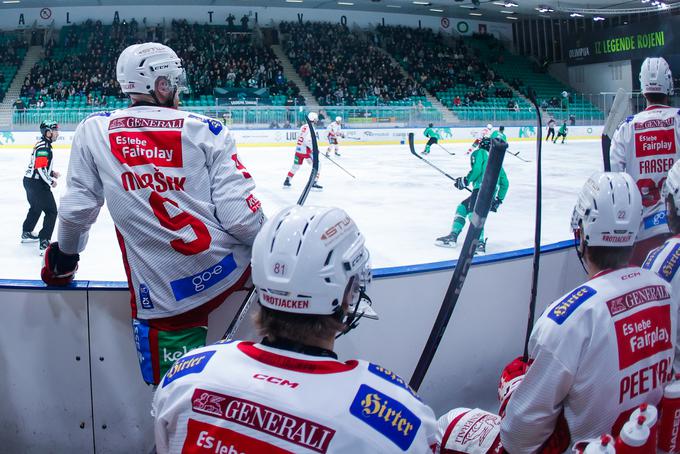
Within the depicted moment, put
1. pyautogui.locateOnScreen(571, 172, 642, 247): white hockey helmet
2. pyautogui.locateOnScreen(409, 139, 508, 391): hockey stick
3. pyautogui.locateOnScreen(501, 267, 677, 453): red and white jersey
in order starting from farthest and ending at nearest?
pyautogui.locateOnScreen(409, 139, 508, 391): hockey stick → pyautogui.locateOnScreen(571, 172, 642, 247): white hockey helmet → pyautogui.locateOnScreen(501, 267, 677, 453): red and white jersey

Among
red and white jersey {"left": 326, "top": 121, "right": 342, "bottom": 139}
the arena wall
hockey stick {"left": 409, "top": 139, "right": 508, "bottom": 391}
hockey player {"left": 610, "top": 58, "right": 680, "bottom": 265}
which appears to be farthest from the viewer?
the arena wall

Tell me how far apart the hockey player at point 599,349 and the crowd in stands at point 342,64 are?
22.3m

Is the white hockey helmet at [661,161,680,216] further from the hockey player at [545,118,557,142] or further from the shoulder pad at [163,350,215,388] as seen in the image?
the hockey player at [545,118,557,142]

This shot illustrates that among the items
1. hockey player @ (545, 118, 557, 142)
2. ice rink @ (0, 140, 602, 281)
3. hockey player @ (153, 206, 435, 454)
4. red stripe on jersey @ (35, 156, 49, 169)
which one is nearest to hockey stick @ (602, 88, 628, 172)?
ice rink @ (0, 140, 602, 281)

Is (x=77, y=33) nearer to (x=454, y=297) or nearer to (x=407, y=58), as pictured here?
(x=407, y=58)

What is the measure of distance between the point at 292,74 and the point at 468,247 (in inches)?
929

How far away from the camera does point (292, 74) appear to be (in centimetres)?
2486

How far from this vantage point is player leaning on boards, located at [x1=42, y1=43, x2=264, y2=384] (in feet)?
6.25

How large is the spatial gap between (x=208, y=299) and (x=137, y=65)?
0.72 m

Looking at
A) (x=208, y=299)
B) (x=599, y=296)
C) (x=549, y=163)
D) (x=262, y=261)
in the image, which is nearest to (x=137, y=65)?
(x=208, y=299)

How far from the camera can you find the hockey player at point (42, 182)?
6.02 m

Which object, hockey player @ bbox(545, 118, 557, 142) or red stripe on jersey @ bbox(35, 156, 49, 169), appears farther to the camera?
hockey player @ bbox(545, 118, 557, 142)

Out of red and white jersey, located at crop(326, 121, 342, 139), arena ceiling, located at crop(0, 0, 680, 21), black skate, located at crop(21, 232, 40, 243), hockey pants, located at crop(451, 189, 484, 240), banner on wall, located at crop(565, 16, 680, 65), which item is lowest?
black skate, located at crop(21, 232, 40, 243)

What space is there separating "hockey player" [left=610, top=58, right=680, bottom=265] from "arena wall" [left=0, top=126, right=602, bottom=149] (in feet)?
40.7
